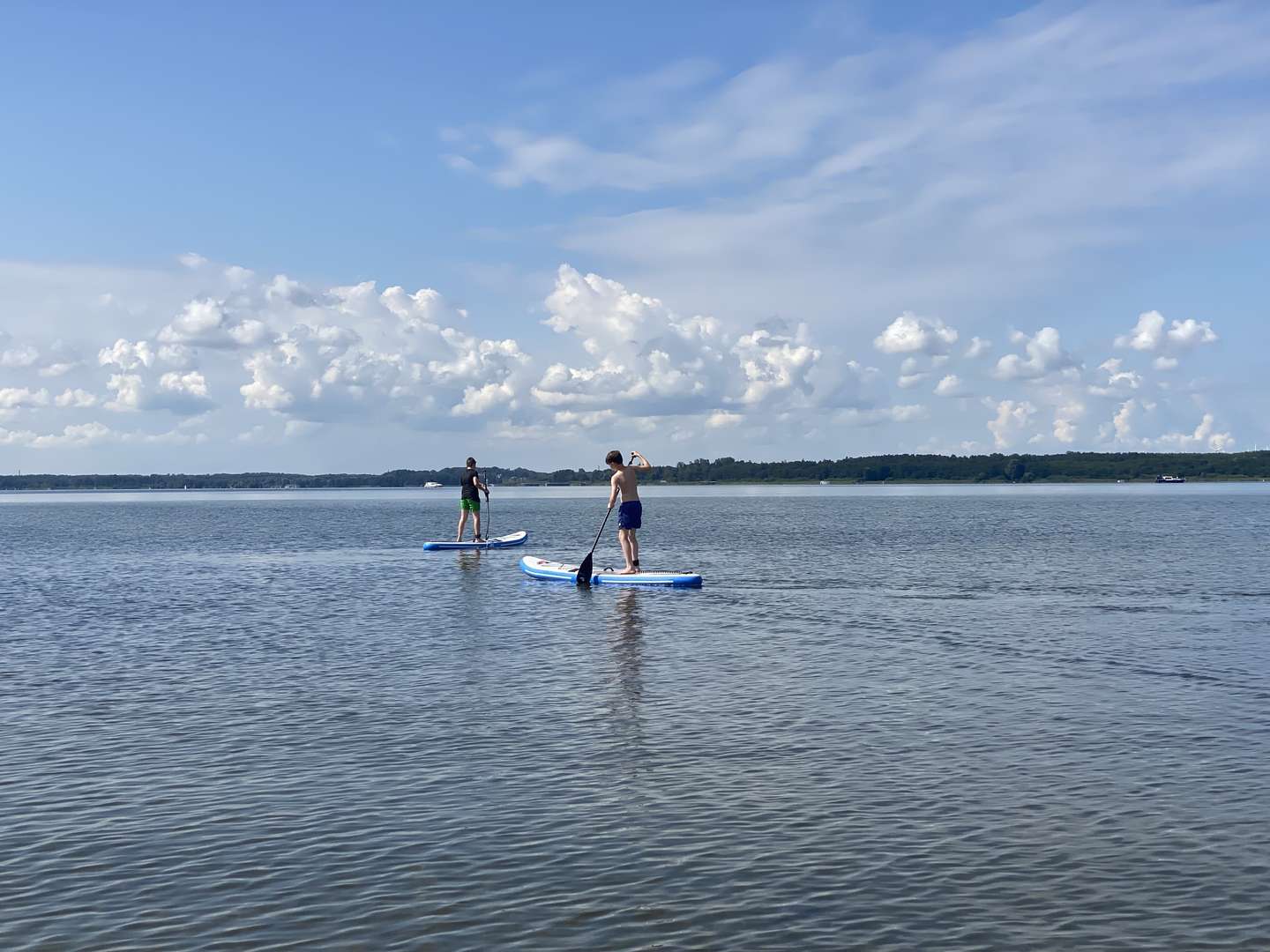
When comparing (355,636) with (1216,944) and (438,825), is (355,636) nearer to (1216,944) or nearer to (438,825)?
(438,825)

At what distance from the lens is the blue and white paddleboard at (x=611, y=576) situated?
3497 centimetres

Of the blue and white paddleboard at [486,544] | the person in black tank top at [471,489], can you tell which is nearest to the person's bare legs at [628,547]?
the person in black tank top at [471,489]

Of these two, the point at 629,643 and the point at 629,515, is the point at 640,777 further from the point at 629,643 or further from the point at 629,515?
the point at 629,515

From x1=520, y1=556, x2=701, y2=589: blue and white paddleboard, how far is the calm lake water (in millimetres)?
5127

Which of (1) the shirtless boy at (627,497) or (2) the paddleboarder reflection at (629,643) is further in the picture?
(1) the shirtless boy at (627,497)

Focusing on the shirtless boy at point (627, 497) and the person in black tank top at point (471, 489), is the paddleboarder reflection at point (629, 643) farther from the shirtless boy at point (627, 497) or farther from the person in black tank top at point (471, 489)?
the person in black tank top at point (471, 489)

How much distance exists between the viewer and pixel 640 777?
13.1 metres

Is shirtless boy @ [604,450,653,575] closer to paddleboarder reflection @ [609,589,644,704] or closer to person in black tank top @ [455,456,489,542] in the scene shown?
paddleboarder reflection @ [609,589,644,704]

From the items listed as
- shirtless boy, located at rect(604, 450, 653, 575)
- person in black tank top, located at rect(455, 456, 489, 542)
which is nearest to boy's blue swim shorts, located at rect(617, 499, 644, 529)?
shirtless boy, located at rect(604, 450, 653, 575)

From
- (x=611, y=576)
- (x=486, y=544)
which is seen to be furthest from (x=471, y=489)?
(x=611, y=576)

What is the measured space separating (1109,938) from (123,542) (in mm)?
73808

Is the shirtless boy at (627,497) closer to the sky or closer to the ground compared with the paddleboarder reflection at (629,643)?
closer to the sky

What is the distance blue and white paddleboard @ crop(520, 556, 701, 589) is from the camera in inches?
1377

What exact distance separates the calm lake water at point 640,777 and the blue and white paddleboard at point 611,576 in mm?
5127
